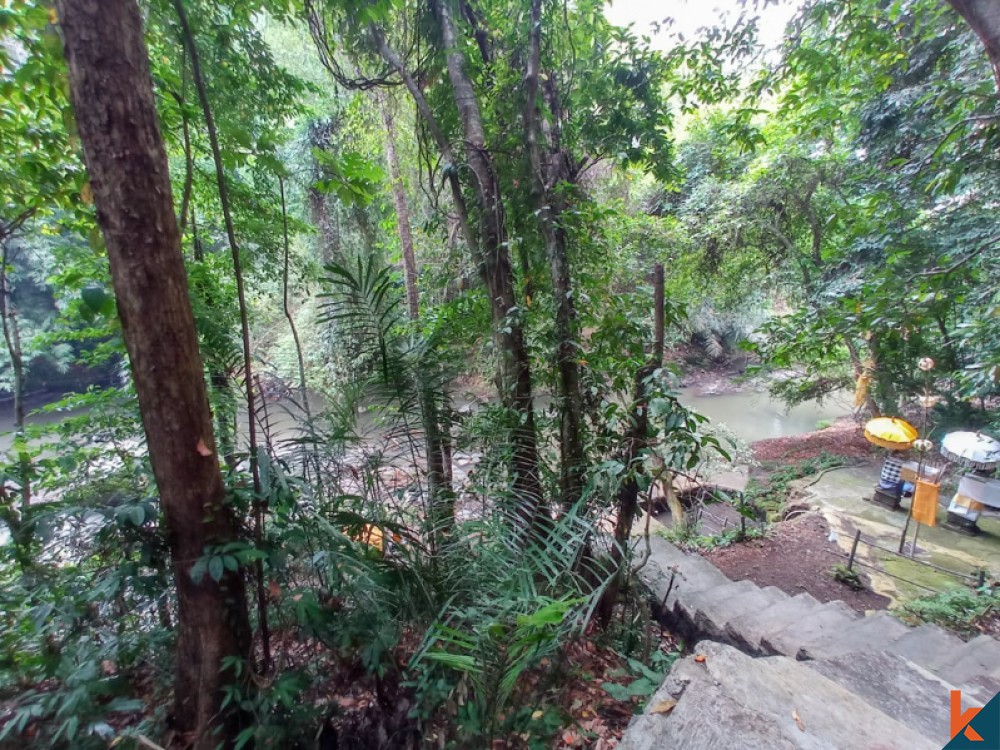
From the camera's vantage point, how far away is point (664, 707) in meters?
1.20

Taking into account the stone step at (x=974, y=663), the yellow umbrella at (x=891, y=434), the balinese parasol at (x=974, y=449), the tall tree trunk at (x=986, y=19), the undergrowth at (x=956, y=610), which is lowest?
the undergrowth at (x=956, y=610)

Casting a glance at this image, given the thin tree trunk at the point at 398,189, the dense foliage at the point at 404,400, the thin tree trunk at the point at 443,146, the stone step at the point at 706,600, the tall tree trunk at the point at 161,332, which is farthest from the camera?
the thin tree trunk at the point at 398,189

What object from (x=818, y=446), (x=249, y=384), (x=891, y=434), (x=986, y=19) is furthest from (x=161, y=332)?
(x=818, y=446)

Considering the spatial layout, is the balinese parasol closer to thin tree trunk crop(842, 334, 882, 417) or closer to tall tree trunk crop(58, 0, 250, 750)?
thin tree trunk crop(842, 334, 882, 417)

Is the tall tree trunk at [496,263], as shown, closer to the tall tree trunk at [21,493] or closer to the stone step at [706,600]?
the stone step at [706,600]

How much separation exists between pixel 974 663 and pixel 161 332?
3864mm

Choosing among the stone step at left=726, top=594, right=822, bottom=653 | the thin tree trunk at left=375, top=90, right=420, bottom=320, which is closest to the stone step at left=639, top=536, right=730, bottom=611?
the stone step at left=726, top=594, right=822, bottom=653

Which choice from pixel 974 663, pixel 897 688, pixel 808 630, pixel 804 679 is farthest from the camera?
pixel 808 630

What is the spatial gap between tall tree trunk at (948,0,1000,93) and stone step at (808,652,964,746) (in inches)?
85.8

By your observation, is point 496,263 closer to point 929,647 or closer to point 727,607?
point 727,607

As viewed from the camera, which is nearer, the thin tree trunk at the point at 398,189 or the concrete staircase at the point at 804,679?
the concrete staircase at the point at 804,679

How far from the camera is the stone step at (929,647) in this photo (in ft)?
7.73

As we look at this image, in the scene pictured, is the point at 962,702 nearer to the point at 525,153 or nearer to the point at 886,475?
the point at 525,153

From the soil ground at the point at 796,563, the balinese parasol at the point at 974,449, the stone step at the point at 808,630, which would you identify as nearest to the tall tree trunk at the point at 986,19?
the stone step at the point at 808,630
